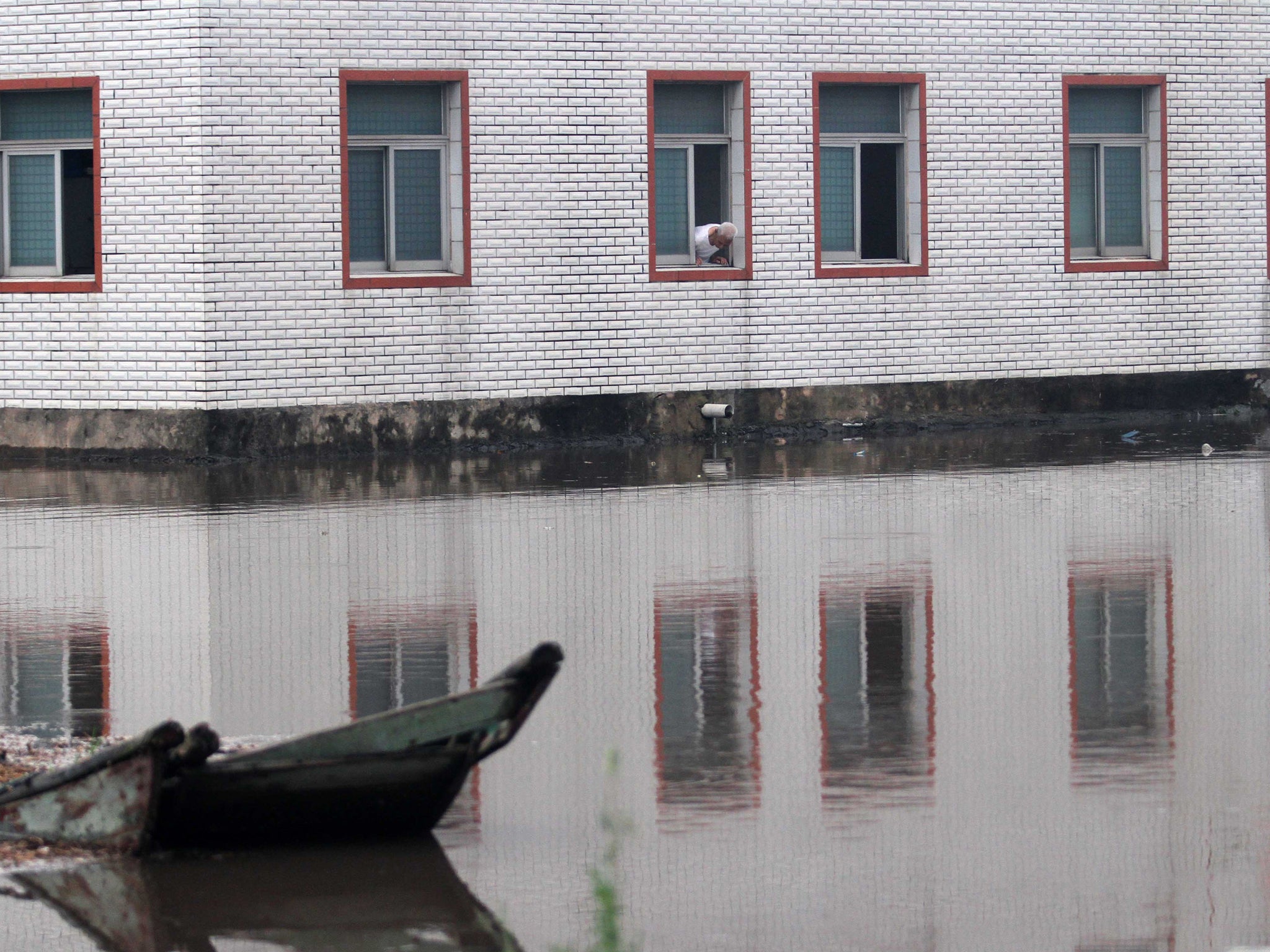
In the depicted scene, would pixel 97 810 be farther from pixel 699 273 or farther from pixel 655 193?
pixel 655 193

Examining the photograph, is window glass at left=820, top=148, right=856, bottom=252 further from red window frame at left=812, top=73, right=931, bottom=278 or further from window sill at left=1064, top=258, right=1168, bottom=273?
window sill at left=1064, top=258, right=1168, bottom=273

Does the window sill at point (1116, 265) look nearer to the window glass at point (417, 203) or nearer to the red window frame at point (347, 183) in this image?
the red window frame at point (347, 183)

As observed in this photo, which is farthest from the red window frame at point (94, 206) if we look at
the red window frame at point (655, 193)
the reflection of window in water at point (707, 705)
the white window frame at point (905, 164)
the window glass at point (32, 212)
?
the reflection of window in water at point (707, 705)

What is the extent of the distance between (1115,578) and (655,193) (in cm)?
972

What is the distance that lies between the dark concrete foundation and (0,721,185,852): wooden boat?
39.3 ft

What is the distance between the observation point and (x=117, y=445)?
60.3 ft

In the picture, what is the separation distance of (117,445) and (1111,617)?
1058cm

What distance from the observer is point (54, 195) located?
18.8 m

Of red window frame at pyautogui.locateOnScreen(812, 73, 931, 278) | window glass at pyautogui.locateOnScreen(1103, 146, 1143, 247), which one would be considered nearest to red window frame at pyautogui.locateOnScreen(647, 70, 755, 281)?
red window frame at pyautogui.locateOnScreen(812, 73, 931, 278)

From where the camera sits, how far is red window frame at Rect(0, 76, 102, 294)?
18312 mm

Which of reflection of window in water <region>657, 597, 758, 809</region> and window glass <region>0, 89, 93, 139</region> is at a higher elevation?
window glass <region>0, 89, 93, 139</region>

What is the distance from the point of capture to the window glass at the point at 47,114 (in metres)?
18.6

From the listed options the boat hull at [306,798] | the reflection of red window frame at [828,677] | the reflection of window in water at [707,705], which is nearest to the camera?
the boat hull at [306,798]

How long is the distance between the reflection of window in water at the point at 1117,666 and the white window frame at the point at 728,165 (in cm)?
953
